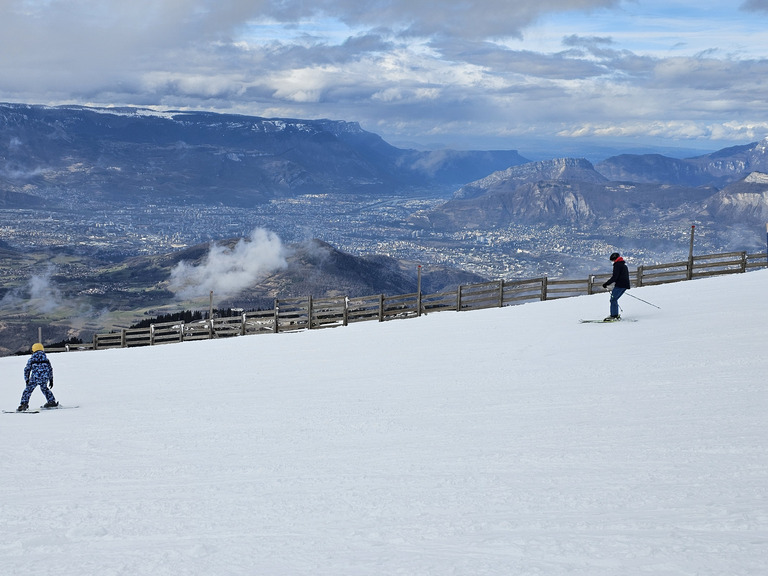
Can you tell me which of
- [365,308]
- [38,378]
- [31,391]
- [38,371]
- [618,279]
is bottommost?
[365,308]

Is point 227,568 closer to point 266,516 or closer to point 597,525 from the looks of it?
point 266,516

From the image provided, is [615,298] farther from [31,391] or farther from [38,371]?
[31,391]

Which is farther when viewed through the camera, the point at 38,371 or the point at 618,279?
the point at 618,279

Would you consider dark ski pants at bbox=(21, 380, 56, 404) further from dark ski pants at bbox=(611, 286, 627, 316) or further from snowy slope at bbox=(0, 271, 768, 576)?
dark ski pants at bbox=(611, 286, 627, 316)

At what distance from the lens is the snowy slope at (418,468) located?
6520 millimetres

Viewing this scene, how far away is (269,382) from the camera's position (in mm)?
16984

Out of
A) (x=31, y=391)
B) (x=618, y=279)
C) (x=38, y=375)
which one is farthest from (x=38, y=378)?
(x=618, y=279)

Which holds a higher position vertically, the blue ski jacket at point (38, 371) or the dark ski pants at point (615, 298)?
the dark ski pants at point (615, 298)

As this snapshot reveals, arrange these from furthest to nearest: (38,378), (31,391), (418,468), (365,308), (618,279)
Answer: (365,308) → (618,279) → (38,378) → (31,391) → (418,468)

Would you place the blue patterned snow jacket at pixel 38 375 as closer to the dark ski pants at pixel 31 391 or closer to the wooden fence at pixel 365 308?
the dark ski pants at pixel 31 391

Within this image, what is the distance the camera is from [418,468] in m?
9.09

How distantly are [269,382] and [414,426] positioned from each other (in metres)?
6.36

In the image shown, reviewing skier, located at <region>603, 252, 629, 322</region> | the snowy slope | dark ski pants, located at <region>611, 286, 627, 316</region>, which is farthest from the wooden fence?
the snowy slope

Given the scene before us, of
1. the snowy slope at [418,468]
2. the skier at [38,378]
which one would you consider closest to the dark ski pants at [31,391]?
the skier at [38,378]
